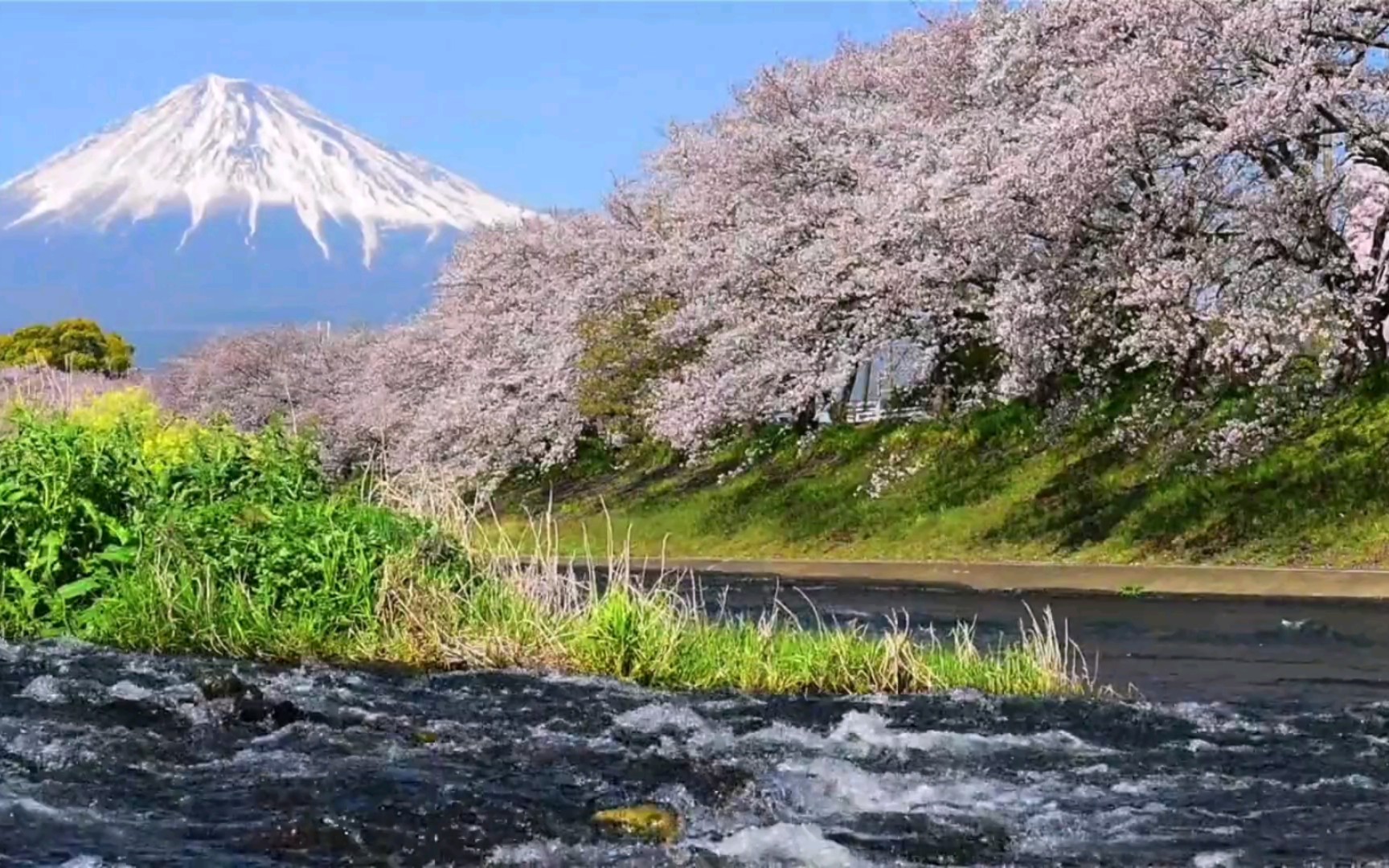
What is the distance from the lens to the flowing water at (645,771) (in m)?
8.27

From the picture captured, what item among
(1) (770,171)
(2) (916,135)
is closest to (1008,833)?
(2) (916,135)

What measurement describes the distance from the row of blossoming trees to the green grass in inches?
41.8

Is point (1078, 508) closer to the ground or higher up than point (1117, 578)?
higher up

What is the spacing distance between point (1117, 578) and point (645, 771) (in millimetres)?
14198

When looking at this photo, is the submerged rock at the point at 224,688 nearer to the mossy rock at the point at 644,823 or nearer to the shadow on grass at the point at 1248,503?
the mossy rock at the point at 644,823

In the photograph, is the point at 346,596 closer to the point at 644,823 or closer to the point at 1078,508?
the point at 644,823

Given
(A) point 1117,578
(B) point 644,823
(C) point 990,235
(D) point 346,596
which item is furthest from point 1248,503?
(B) point 644,823

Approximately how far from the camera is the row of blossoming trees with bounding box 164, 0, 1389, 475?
69.6 ft

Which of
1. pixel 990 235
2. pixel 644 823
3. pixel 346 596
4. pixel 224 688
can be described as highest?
pixel 990 235

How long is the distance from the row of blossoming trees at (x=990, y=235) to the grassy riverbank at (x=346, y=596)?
8.49 feet

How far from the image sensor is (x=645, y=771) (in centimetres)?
997

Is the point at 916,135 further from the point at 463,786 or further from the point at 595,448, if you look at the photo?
the point at 463,786

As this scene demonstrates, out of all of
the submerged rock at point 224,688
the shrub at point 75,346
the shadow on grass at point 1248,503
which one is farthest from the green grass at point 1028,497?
the shrub at point 75,346

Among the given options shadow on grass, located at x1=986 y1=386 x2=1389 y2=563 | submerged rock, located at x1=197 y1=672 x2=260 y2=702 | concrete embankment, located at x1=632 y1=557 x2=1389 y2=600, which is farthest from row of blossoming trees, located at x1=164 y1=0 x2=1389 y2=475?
submerged rock, located at x1=197 y1=672 x2=260 y2=702
